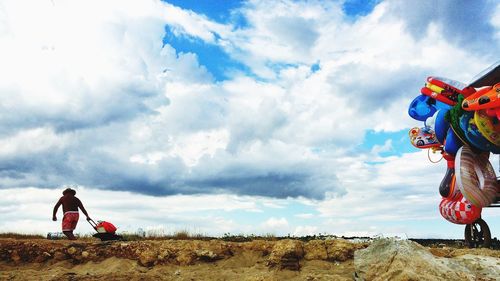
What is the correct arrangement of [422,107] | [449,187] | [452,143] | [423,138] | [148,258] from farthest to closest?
1. [423,138]
2. [422,107]
3. [449,187]
4. [452,143]
5. [148,258]

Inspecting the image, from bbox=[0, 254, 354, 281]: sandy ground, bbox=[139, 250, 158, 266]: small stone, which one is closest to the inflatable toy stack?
bbox=[0, 254, 354, 281]: sandy ground

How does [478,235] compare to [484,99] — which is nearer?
[484,99]

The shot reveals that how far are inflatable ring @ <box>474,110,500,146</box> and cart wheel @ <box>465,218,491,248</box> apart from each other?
2.58 meters

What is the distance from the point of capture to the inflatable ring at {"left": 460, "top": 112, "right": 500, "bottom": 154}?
40.2 ft

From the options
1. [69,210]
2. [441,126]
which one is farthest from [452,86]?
[69,210]

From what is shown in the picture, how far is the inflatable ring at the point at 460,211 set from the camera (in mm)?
13016

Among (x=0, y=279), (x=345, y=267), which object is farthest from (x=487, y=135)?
(x=0, y=279)

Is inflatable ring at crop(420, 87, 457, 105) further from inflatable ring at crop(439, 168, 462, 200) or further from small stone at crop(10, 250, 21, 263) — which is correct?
small stone at crop(10, 250, 21, 263)

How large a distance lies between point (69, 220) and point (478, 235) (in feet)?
37.6

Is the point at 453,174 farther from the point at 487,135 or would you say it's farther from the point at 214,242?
the point at 214,242

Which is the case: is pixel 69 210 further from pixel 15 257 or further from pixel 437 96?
pixel 437 96

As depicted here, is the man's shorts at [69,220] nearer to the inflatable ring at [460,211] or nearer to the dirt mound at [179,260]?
the dirt mound at [179,260]

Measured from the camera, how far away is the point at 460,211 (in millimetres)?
13203

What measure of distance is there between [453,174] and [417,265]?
8098 millimetres
